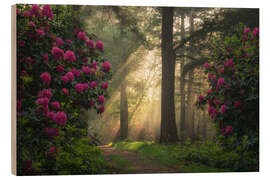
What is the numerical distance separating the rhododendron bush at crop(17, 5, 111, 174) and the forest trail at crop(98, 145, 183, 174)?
84cm

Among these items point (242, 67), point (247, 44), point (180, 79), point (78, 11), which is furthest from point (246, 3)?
point (78, 11)

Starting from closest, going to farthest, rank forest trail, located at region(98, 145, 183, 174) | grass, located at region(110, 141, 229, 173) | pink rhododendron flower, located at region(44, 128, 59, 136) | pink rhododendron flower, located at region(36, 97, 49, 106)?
pink rhododendron flower, located at region(36, 97, 49, 106) → pink rhododendron flower, located at region(44, 128, 59, 136) → forest trail, located at region(98, 145, 183, 174) → grass, located at region(110, 141, 229, 173)

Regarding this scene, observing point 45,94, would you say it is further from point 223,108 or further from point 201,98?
point 223,108

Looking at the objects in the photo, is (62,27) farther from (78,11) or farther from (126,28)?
(126,28)

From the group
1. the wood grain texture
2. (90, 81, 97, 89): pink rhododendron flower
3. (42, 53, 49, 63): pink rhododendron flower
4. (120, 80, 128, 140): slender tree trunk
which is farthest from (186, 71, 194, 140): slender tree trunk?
the wood grain texture

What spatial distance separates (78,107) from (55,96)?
0.47m

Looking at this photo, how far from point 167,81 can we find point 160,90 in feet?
0.70

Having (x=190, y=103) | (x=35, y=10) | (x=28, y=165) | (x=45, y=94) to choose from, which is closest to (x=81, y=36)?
(x=35, y=10)

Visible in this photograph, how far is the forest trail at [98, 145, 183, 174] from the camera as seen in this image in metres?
5.21

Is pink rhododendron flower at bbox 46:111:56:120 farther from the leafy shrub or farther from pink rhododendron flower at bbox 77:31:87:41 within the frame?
the leafy shrub

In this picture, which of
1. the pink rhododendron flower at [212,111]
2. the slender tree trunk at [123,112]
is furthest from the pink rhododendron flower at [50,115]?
the pink rhododendron flower at [212,111]

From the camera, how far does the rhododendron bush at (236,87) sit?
548 cm

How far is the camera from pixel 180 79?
6016 millimetres

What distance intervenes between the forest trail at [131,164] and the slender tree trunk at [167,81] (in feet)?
2.01
